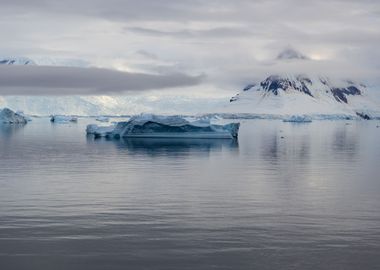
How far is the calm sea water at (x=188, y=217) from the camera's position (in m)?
13.6

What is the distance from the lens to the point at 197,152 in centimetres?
4709

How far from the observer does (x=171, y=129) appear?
67000 millimetres

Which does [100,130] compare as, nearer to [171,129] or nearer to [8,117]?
[171,129]

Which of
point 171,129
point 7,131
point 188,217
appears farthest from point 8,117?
point 188,217

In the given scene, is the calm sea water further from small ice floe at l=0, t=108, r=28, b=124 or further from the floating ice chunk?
small ice floe at l=0, t=108, r=28, b=124

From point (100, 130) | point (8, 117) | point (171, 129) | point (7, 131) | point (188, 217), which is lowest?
point (188, 217)

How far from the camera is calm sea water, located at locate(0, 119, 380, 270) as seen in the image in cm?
1363

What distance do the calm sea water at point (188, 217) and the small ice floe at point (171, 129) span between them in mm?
32051

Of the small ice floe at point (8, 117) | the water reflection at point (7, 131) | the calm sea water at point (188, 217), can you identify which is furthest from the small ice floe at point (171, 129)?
the small ice floe at point (8, 117)

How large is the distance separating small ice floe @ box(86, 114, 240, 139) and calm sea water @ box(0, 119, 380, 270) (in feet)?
105

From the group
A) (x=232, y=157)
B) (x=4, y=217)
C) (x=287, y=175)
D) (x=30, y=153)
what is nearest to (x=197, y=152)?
(x=232, y=157)

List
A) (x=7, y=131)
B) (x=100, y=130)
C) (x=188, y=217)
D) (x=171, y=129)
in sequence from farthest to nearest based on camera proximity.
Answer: (x=7, y=131)
(x=100, y=130)
(x=171, y=129)
(x=188, y=217)

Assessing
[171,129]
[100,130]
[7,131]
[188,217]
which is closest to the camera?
[188,217]

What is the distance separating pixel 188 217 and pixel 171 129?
4884cm
